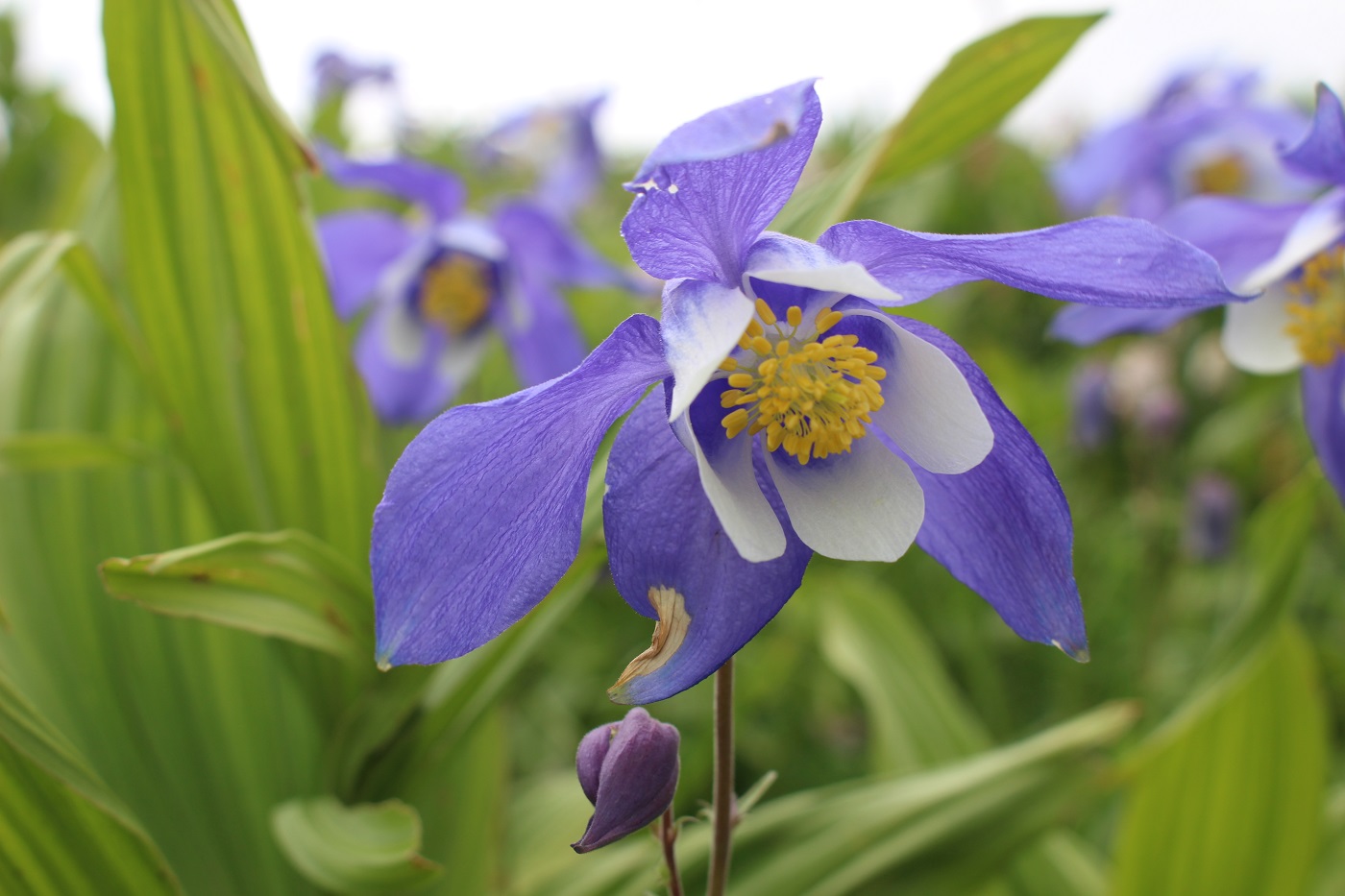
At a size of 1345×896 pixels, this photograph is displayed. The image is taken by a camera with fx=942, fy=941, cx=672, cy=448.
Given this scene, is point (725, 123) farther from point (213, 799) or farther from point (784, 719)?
point (784, 719)

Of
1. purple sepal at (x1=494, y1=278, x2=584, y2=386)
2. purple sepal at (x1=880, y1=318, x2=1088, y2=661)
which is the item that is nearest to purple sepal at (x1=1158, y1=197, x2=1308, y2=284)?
purple sepal at (x1=880, y1=318, x2=1088, y2=661)

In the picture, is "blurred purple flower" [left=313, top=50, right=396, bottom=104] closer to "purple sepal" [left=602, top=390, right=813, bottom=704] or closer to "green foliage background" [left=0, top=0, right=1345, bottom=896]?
"green foliage background" [left=0, top=0, right=1345, bottom=896]

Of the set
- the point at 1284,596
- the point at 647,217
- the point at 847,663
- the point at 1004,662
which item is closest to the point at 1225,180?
the point at 1004,662

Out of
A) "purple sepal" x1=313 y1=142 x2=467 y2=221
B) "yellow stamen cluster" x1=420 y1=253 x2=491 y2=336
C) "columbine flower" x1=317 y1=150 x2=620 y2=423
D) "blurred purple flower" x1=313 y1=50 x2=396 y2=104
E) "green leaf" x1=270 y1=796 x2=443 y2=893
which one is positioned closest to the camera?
"green leaf" x1=270 y1=796 x2=443 y2=893

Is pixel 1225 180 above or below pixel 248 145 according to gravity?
below

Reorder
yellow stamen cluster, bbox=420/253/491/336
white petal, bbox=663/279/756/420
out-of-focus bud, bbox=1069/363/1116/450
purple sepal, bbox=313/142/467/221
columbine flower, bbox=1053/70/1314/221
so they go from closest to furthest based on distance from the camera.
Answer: white petal, bbox=663/279/756/420 → purple sepal, bbox=313/142/467/221 → columbine flower, bbox=1053/70/1314/221 → yellow stamen cluster, bbox=420/253/491/336 → out-of-focus bud, bbox=1069/363/1116/450

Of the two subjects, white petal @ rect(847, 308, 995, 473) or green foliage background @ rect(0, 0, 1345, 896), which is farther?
green foliage background @ rect(0, 0, 1345, 896)
